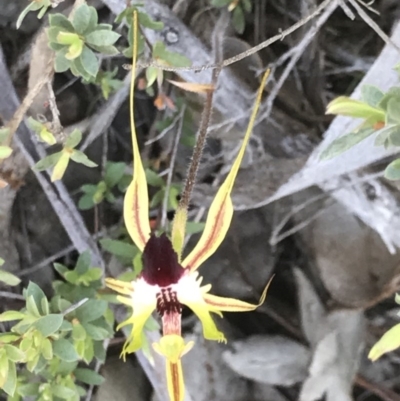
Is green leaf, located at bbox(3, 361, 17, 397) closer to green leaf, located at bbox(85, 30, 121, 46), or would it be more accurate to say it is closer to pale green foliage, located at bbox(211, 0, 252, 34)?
green leaf, located at bbox(85, 30, 121, 46)

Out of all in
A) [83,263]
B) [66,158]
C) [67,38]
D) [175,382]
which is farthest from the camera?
[83,263]

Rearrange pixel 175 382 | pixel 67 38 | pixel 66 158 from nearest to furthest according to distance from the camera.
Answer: pixel 175 382 < pixel 67 38 < pixel 66 158

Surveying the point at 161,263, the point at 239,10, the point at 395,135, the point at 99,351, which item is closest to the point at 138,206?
the point at 161,263

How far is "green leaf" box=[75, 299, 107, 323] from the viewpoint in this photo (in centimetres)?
83

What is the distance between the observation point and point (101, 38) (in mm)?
711

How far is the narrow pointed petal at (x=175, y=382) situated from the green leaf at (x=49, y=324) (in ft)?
0.68

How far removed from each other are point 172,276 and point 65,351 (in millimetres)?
279

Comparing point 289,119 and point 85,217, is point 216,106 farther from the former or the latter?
point 85,217

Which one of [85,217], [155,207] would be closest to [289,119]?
[155,207]

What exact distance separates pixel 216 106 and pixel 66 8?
28 centimetres

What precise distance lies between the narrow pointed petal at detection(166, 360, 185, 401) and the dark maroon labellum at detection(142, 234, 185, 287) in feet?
0.25

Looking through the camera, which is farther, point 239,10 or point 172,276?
point 239,10

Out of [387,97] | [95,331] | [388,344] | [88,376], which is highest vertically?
[387,97]

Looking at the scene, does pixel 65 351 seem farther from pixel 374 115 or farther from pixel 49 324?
pixel 374 115
